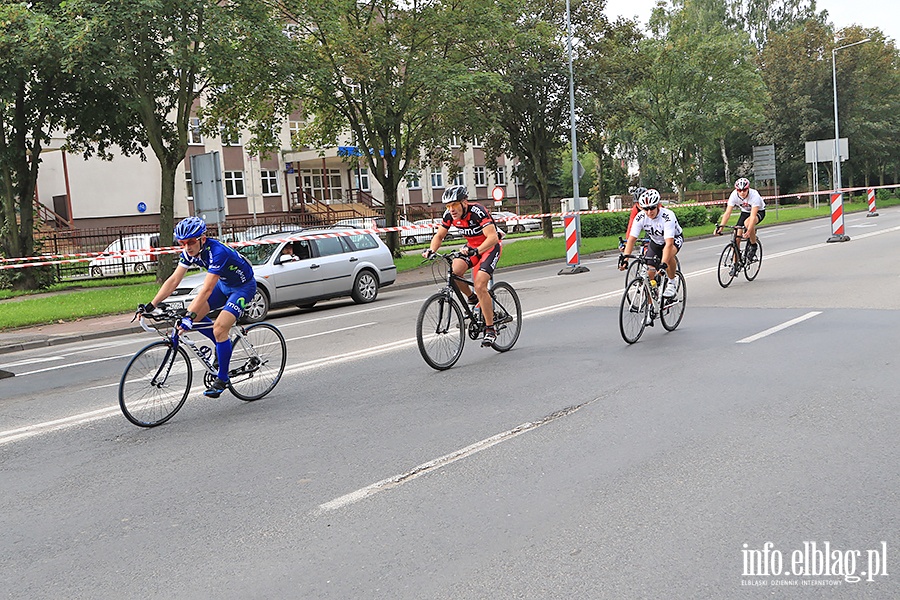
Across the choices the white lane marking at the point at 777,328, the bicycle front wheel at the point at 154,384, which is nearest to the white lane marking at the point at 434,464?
the bicycle front wheel at the point at 154,384

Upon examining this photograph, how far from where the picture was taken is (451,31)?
87.8 feet

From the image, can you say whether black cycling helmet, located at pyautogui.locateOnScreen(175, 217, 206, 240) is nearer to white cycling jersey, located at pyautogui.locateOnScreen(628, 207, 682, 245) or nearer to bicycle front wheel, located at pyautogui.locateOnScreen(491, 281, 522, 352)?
bicycle front wheel, located at pyautogui.locateOnScreen(491, 281, 522, 352)

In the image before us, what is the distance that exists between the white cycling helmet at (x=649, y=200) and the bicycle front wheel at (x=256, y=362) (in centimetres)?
469

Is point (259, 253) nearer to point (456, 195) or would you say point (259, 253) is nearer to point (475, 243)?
point (475, 243)

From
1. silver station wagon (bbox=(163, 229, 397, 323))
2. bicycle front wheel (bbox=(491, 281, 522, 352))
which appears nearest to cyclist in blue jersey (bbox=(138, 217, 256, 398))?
bicycle front wheel (bbox=(491, 281, 522, 352))

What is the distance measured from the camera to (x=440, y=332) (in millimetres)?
9148

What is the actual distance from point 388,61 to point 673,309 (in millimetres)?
16612

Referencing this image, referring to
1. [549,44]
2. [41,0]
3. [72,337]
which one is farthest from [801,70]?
[72,337]

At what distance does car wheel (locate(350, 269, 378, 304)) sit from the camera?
18.3m

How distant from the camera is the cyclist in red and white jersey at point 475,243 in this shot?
927 centimetres

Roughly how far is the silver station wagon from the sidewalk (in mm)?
1145

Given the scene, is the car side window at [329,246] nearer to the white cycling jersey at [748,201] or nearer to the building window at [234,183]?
the white cycling jersey at [748,201]

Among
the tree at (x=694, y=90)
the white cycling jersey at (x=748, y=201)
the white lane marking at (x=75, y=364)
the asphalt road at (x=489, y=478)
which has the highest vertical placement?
the tree at (x=694, y=90)

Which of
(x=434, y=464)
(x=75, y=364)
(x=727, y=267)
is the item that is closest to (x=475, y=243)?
(x=434, y=464)
